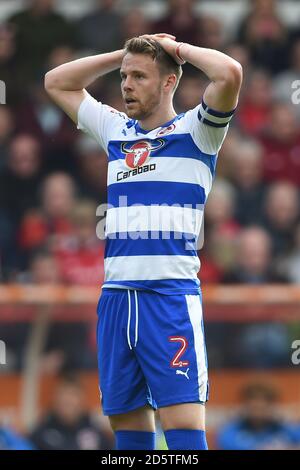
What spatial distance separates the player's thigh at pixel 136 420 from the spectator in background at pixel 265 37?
256 inches

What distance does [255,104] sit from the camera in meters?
10.9

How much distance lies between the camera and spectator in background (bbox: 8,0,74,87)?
10.5 meters

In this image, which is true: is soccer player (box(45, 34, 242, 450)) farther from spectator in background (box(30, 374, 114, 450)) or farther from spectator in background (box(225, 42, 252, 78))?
spectator in background (box(225, 42, 252, 78))

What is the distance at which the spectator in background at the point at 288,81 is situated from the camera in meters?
11.0

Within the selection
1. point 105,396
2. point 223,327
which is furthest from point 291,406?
point 105,396

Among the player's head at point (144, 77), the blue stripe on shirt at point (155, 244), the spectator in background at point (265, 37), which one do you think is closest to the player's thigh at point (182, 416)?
the blue stripe on shirt at point (155, 244)

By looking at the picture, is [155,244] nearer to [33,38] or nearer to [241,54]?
[33,38]

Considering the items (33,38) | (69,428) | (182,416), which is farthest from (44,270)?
(182,416)

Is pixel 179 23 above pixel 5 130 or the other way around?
above

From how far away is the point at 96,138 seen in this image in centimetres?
555

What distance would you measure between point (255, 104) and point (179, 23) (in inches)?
42.8

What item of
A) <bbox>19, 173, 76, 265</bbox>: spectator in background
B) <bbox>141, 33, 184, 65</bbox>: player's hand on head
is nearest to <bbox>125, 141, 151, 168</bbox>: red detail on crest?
<bbox>141, 33, 184, 65</bbox>: player's hand on head

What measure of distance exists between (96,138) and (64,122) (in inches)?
190

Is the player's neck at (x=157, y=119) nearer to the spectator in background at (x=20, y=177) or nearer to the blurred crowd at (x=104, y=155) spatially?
the blurred crowd at (x=104, y=155)
